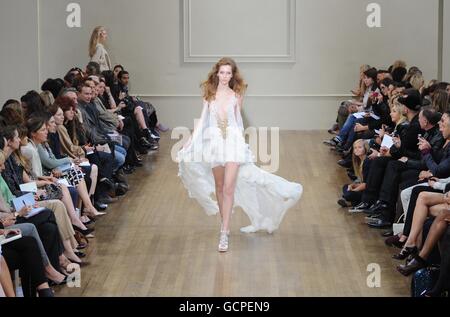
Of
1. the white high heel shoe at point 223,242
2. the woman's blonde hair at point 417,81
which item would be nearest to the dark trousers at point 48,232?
the white high heel shoe at point 223,242

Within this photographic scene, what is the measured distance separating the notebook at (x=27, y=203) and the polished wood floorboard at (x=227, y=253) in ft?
1.85

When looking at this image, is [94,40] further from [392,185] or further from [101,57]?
[392,185]

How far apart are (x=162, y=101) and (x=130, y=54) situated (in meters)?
0.82

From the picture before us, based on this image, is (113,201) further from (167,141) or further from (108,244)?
(167,141)

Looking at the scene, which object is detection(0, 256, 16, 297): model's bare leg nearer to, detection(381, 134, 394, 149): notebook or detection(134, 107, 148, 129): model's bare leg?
detection(381, 134, 394, 149): notebook

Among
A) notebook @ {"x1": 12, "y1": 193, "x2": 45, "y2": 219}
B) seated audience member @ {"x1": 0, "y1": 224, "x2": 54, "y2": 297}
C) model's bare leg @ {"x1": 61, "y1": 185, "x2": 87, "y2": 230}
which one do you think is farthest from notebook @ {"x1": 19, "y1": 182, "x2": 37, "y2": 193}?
seated audience member @ {"x1": 0, "y1": 224, "x2": 54, "y2": 297}

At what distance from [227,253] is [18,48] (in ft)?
22.7

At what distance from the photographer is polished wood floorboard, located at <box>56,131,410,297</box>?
7.19 m

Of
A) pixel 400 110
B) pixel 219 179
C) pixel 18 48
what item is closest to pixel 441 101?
pixel 400 110

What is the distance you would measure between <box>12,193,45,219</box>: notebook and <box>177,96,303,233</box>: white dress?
1.78m

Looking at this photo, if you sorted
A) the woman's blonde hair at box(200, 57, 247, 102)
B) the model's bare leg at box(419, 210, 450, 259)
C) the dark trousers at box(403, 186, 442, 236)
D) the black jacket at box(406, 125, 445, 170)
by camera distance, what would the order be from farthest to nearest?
the woman's blonde hair at box(200, 57, 247, 102), the black jacket at box(406, 125, 445, 170), the dark trousers at box(403, 186, 442, 236), the model's bare leg at box(419, 210, 450, 259)

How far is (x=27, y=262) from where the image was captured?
657cm

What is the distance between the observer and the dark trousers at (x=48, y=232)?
7.12 metres

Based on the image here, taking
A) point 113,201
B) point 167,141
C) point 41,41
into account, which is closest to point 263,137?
point 167,141
